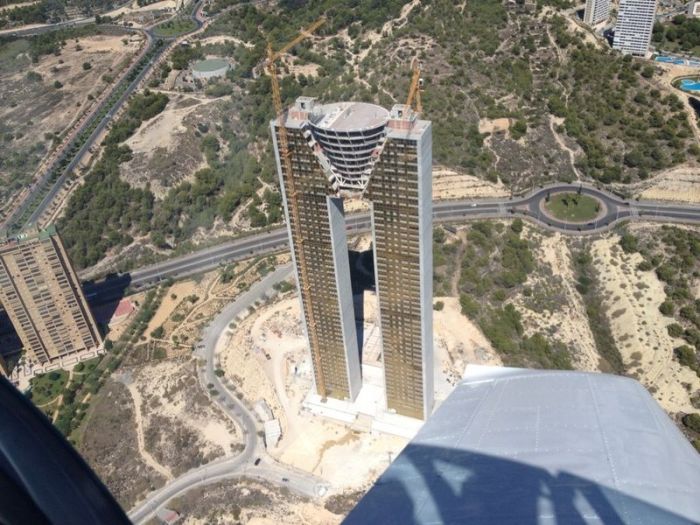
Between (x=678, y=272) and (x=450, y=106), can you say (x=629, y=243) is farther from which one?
(x=450, y=106)

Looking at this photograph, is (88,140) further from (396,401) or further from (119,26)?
(396,401)

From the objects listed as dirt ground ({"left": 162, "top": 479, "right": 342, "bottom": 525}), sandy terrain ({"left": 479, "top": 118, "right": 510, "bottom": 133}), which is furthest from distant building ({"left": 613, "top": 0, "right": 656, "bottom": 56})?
dirt ground ({"left": 162, "top": 479, "right": 342, "bottom": 525})

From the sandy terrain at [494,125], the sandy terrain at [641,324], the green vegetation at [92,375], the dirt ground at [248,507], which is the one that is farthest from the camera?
the sandy terrain at [494,125]

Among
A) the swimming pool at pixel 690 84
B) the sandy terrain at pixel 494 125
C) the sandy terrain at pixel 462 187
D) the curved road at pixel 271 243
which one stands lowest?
the curved road at pixel 271 243

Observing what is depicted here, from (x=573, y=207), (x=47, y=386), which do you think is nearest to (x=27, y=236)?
(x=47, y=386)

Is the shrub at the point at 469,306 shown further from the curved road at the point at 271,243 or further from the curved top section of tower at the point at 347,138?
the curved top section of tower at the point at 347,138

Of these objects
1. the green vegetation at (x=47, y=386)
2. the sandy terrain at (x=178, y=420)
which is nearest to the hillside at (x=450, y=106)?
the green vegetation at (x=47, y=386)

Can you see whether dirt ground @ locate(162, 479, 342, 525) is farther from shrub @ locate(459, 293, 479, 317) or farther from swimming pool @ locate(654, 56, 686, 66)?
swimming pool @ locate(654, 56, 686, 66)
